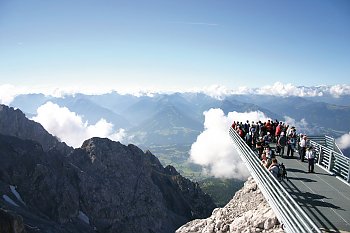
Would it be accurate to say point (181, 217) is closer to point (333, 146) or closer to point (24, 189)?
point (24, 189)

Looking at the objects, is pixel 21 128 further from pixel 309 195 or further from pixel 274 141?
pixel 309 195

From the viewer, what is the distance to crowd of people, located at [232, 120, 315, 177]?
77.7ft

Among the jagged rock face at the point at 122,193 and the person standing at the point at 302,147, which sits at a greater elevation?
the person standing at the point at 302,147

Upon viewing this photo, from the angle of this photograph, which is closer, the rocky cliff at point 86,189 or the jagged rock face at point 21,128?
the rocky cliff at point 86,189

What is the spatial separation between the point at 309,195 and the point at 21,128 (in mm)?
144097

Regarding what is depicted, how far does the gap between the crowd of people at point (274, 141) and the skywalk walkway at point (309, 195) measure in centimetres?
87

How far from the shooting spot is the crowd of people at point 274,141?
933 inches

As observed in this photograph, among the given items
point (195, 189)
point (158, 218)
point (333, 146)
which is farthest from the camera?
point (195, 189)

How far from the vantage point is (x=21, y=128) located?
141625mm

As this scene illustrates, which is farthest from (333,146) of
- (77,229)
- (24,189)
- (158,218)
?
(158,218)

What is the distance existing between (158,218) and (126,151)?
110ft

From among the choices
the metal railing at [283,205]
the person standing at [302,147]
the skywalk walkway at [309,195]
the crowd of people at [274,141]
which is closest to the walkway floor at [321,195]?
the skywalk walkway at [309,195]

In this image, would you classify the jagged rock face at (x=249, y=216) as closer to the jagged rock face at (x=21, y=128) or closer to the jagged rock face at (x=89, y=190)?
the jagged rock face at (x=89, y=190)

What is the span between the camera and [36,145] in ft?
376
